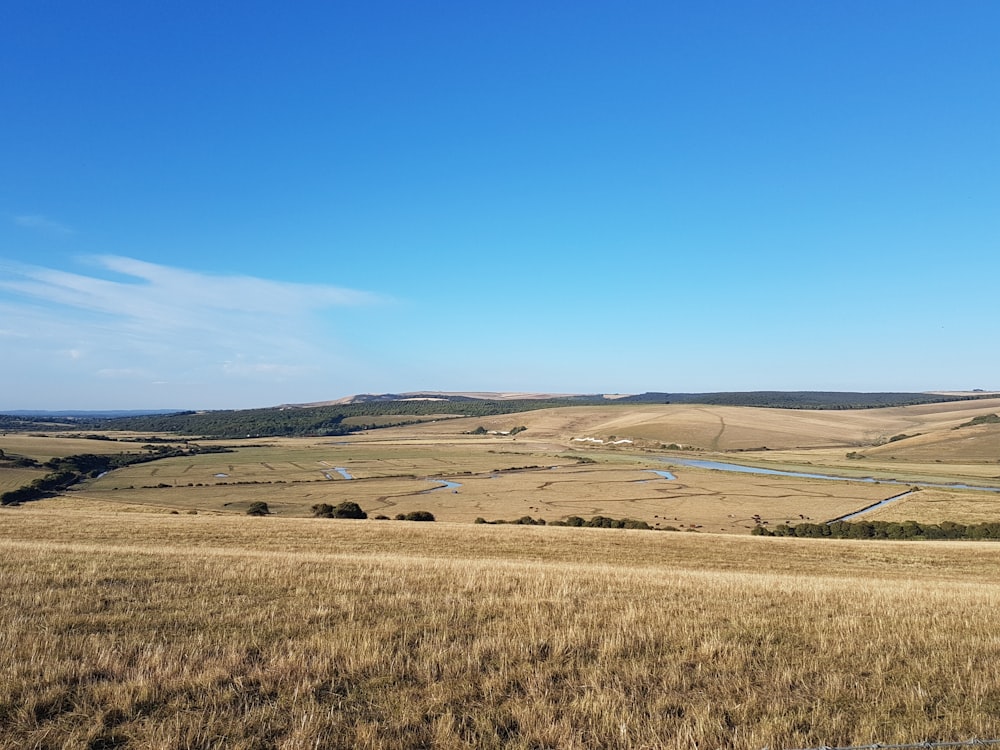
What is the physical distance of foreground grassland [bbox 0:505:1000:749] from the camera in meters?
5.59

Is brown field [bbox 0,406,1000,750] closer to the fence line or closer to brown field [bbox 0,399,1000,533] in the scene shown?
the fence line

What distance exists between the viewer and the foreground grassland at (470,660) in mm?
5594

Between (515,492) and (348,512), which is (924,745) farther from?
(515,492)

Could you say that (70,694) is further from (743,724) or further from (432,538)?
(432,538)

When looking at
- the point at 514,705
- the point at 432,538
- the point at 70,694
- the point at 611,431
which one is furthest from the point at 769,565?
the point at 611,431

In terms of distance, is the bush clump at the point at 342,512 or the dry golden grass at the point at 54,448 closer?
the bush clump at the point at 342,512

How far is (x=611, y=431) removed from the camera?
643 feet

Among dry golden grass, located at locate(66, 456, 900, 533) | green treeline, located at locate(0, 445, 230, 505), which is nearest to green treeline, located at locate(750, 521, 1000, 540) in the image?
dry golden grass, located at locate(66, 456, 900, 533)

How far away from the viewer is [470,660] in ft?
24.2

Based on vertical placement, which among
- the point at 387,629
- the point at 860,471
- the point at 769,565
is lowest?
the point at 860,471

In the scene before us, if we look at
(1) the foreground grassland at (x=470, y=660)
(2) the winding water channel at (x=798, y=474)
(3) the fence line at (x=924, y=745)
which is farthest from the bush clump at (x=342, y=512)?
(2) the winding water channel at (x=798, y=474)

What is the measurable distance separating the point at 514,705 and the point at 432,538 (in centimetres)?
2474

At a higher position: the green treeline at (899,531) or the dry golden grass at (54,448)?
the green treeline at (899,531)

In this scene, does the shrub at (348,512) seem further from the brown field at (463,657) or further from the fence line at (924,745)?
the fence line at (924,745)
